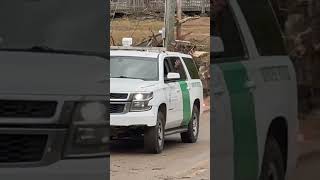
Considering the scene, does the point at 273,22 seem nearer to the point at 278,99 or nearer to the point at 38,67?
the point at 278,99

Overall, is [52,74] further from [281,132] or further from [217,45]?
[281,132]

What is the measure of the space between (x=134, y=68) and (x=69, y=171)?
573 centimetres

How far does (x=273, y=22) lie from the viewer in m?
3.28

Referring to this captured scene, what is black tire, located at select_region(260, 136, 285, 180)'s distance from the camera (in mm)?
3383

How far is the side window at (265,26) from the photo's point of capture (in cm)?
321

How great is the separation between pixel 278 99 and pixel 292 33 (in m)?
0.34

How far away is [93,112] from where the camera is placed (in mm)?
2754

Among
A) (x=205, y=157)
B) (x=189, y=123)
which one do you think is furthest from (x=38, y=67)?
(x=189, y=123)

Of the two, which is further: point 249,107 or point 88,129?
point 249,107

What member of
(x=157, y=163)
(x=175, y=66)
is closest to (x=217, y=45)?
(x=157, y=163)

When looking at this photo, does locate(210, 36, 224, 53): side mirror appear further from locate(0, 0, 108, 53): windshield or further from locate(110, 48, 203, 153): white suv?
locate(110, 48, 203, 153): white suv

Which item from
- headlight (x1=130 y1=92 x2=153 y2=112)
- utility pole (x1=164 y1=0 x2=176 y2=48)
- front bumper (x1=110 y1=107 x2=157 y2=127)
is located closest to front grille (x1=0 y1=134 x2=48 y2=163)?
front bumper (x1=110 y1=107 x2=157 y2=127)

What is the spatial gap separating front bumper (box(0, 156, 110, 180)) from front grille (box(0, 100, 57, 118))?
8.5 inches

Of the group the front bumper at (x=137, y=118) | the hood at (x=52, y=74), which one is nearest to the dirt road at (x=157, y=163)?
the front bumper at (x=137, y=118)
